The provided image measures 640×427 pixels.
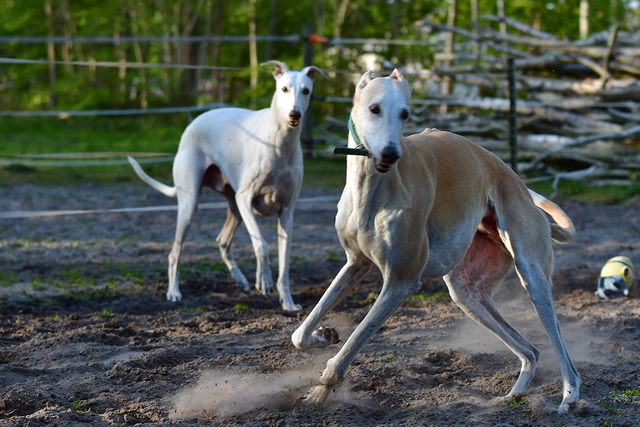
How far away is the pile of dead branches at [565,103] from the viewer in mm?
11242

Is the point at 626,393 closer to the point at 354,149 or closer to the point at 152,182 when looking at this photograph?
the point at 354,149

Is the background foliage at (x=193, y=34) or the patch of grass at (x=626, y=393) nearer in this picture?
the patch of grass at (x=626, y=393)

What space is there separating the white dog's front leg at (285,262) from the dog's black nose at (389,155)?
9.20 ft

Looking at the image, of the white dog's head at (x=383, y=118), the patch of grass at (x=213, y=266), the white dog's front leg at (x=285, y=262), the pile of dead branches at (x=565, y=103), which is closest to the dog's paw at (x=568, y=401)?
the white dog's head at (x=383, y=118)

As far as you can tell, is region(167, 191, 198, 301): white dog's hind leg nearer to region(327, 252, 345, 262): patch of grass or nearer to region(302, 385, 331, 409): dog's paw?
region(327, 252, 345, 262): patch of grass

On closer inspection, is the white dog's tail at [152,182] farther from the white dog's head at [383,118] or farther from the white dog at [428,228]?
the white dog's head at [383,118]

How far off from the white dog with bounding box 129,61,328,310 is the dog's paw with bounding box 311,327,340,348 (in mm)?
1957

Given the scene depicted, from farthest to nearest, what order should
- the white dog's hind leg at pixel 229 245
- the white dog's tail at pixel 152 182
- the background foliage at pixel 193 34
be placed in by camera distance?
the background foliage at pixel 193 34
the white dog's tail at pixel 152 182
the white dog's hind leg at pixel 229 245

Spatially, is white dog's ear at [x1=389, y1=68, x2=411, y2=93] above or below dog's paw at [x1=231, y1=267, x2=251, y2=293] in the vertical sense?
above

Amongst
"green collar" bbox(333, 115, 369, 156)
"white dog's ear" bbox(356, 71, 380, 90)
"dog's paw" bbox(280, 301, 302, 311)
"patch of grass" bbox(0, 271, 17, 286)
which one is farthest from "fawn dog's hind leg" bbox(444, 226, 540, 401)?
"patch of grass" bbox(0, 271, 17, 286)

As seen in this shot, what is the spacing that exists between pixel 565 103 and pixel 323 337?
9970mm

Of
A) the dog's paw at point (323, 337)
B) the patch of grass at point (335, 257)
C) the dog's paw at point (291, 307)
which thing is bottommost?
the patch of grass at point (335, 257)

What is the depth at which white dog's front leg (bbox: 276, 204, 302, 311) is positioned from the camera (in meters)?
5.32

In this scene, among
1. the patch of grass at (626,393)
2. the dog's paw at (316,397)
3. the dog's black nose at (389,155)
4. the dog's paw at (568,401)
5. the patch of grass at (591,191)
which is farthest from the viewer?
the patch of grass at (591,191)
